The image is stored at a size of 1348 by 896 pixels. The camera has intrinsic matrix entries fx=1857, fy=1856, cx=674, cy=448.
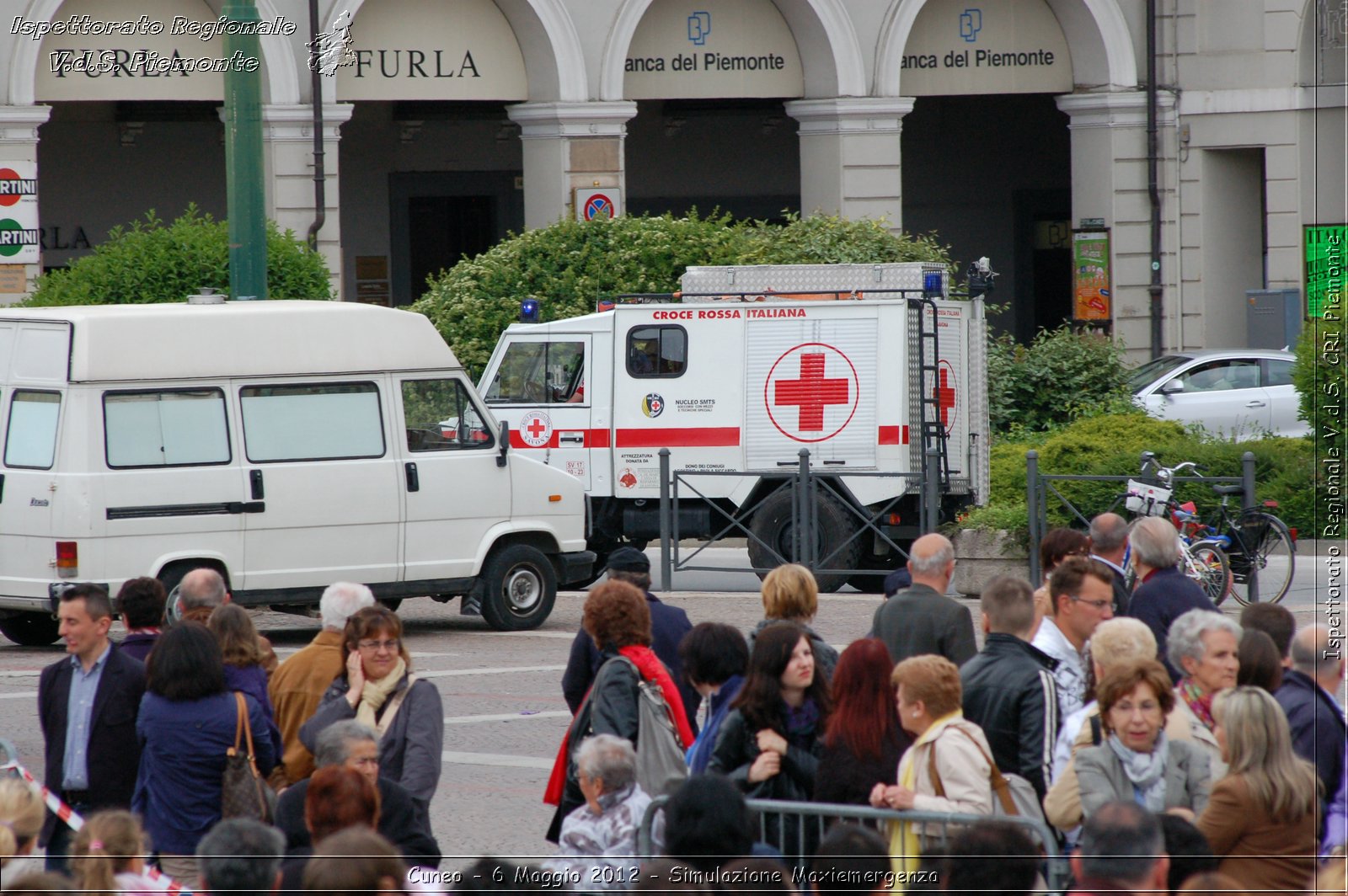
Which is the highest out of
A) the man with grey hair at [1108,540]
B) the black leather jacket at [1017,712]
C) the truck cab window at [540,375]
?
the truck cab window at [540,375]

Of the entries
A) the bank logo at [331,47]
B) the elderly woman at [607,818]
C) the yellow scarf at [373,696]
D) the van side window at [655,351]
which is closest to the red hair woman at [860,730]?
the elderly woman at [607,818]

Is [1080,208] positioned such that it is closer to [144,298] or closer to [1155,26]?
[1155,26]

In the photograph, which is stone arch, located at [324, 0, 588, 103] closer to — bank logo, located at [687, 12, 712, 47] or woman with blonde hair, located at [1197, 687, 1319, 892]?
bank logo, located at [687, 12, 712, 47]

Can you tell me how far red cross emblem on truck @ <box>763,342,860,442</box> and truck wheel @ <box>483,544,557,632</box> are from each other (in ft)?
10.4

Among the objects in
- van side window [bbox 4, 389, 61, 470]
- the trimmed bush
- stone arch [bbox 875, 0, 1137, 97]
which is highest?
→ stone arch [bbox 875, 0, 1137, 97]

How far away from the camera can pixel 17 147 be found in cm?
2316

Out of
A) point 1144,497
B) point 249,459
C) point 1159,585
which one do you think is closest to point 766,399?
point 1144,497

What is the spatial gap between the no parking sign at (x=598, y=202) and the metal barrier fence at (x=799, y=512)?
374 inches

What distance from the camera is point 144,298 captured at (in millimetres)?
18109

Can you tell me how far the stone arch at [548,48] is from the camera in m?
25.7

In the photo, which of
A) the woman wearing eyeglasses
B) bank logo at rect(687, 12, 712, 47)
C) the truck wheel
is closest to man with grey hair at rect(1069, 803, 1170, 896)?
the woman wearing eyeglasses

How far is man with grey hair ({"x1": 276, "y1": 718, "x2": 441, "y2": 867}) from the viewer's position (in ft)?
18.3

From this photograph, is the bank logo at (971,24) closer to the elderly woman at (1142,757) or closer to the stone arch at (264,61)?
the stone arch at (264,61)

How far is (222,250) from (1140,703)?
14780mm
